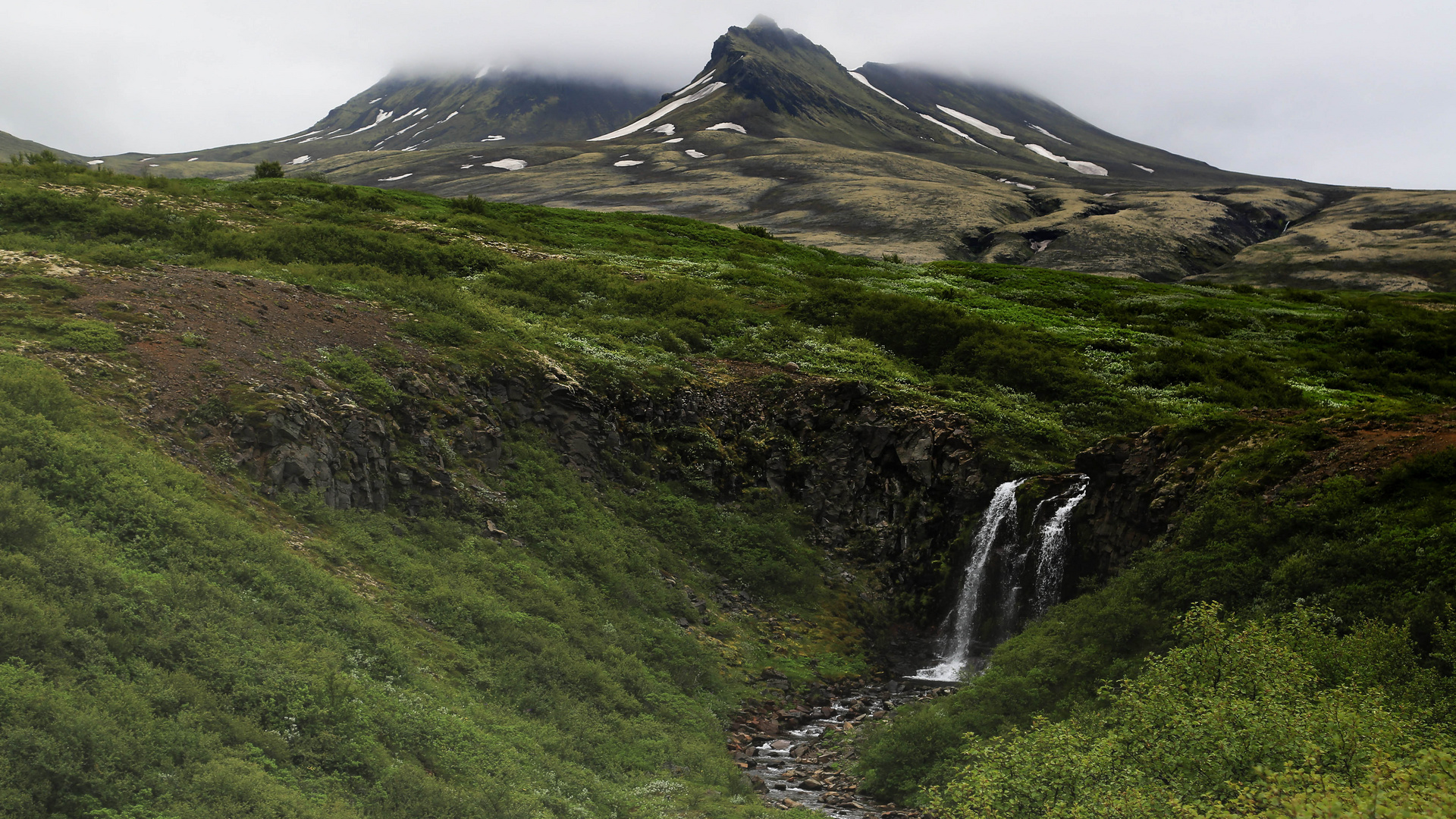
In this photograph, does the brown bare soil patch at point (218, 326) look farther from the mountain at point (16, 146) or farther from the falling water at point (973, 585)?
the mountain at point (16, 146)

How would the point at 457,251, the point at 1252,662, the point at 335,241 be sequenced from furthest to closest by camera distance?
the point at 457,251, the point at 335,241, the point at 1252,662

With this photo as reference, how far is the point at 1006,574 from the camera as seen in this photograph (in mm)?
23141

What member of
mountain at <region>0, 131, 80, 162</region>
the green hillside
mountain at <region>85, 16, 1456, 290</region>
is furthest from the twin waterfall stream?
mountain at <region>0, 131, 80, 162</region>

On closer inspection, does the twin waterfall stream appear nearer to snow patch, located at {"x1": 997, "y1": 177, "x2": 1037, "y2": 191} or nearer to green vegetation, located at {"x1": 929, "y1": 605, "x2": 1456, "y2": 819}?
green vegetation, located at {"x1": 929, "y1": 605, "x2": 1456, "y2": 819}

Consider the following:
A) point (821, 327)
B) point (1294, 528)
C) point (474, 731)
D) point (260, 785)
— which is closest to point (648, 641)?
point (474, 731)

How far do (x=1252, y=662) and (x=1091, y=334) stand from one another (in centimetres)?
3238

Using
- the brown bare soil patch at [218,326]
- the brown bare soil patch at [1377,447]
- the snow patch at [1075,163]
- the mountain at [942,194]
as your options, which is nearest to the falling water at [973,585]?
the brown bare soil patch at [1377,447]

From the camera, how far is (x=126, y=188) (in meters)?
33.3

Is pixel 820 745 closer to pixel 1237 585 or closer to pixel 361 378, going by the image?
pixel 1237 585

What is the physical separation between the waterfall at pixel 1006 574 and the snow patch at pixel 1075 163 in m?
168

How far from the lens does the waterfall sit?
72.3 ft

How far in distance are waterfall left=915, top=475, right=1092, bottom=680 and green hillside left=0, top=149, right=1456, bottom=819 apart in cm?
82

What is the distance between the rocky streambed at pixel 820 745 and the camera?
14469 millimetres

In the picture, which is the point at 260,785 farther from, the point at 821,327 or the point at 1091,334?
the point at 1091,334
